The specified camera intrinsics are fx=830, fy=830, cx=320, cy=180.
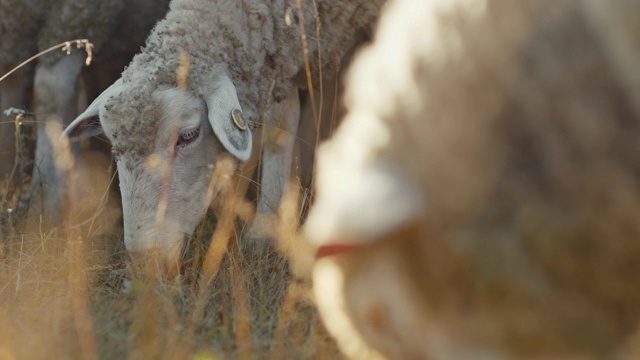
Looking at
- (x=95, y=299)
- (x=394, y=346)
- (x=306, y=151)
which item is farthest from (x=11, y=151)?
(x=394, y=346)

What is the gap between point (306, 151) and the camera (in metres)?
4.50

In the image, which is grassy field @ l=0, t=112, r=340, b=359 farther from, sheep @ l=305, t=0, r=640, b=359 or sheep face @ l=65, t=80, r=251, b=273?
sheep @ l=305, t=0, r=640, b=359

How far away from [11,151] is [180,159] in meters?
1.85

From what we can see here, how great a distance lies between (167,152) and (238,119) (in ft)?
0.99

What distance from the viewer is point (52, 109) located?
14.1ft

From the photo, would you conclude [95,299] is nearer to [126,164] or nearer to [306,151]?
[126,164]

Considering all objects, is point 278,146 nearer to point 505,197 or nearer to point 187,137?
point 187,137

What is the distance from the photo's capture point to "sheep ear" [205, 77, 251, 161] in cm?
314

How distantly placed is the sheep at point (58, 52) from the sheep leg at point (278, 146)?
2.87 ft

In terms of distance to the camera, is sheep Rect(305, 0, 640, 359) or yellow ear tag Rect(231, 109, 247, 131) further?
yellow ear tag Rect(231, 109, 247, 131)

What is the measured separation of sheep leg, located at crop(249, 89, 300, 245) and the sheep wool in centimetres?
17

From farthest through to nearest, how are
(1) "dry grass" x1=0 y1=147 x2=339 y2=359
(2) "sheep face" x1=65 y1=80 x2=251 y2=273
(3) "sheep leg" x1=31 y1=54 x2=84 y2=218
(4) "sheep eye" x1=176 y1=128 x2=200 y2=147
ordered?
(3) "sheep leg" x1=31 y1=54 x2=84 y2=218 → (4) "sheep eye" x1=176 y1=128 x2=200 y2=147 → (2) "sheep face" x1=65 y1=80 x2=251 y2=273 → (1) "dry grass" x1=0 y1=147 x2=339 y2=359

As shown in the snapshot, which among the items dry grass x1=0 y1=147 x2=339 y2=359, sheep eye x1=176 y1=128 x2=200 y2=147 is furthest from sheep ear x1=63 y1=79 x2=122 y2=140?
dry grass x1=0 y1=147 x2=339 y2=359

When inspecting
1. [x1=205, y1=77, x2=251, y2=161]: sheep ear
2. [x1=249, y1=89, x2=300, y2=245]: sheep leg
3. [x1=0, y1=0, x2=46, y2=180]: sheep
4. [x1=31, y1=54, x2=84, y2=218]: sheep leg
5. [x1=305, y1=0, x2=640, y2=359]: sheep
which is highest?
[x1=305, y1=0, x2=640, y2=359]: sheep
